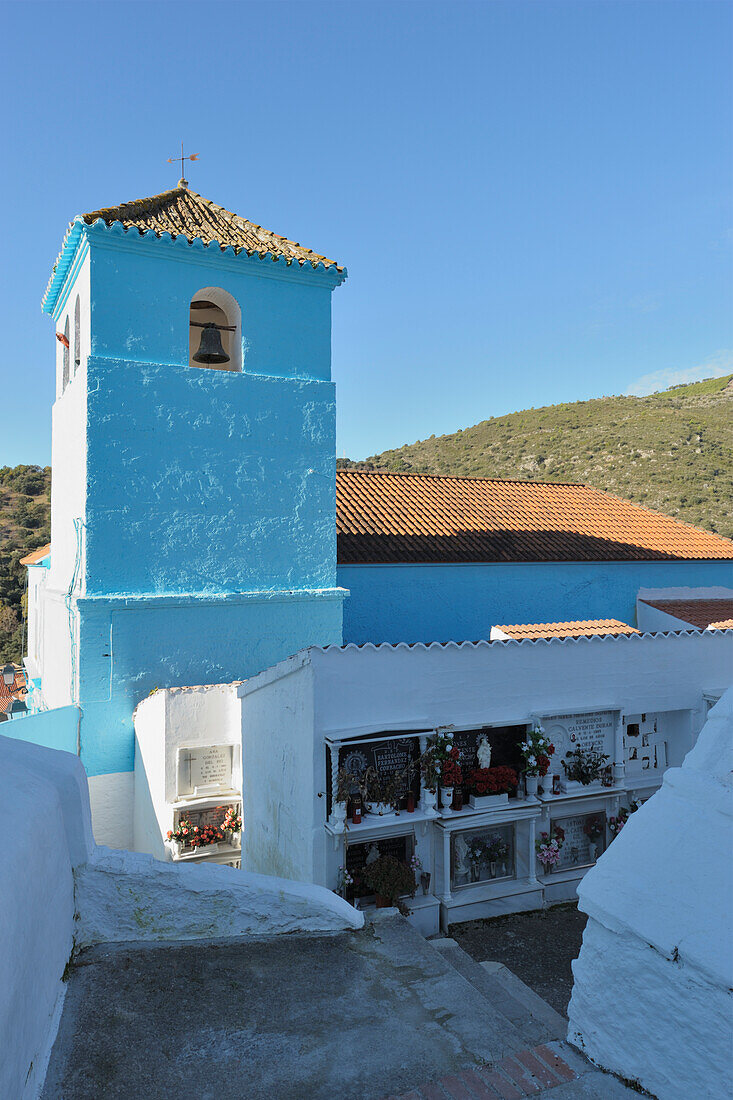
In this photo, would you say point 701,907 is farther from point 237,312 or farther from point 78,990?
point 237,312

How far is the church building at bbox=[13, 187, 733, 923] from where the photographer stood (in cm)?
872

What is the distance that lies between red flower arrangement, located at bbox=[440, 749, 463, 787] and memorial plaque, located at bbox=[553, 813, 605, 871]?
1938 millimetres

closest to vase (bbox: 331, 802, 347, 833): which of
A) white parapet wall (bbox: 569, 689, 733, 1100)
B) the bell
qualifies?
white parapet wall (bbox: 569, 689, 733, 1100)

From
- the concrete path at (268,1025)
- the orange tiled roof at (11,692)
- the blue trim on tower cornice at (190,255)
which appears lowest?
the orange tiled roof at (11,692)

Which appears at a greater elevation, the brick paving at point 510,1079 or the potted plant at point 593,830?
the brick paving at point 510,1079

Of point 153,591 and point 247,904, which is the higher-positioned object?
point 153,591

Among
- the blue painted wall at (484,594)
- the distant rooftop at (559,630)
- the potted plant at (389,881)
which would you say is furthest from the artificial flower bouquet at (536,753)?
the blue painted wall at (484,594)

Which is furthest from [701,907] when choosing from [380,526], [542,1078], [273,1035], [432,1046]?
[380,526]

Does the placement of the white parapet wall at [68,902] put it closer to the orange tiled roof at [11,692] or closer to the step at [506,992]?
the step at [506,992]

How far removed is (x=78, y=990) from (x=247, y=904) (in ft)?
3.57

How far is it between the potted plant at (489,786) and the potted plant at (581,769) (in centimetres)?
101

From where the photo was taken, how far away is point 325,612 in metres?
11.9

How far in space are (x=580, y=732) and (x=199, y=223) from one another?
A: 10.1 meters

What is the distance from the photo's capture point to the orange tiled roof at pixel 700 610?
47.4 ft
